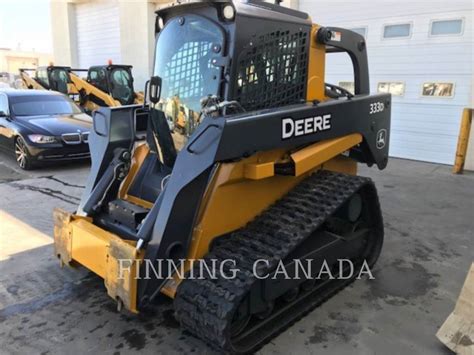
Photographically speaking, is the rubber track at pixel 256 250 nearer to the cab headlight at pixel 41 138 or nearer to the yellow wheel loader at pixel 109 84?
the cab headlight at pixel 41 138

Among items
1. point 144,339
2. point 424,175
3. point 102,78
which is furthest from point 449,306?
point 102,78

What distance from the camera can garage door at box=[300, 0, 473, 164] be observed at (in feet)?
27.1

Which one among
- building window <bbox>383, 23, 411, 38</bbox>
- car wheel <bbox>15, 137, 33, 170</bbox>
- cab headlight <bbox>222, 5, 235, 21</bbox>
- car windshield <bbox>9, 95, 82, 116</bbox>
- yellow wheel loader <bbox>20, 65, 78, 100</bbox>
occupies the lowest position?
car wheel <bbox>15, 137, 33, 170</bbox>

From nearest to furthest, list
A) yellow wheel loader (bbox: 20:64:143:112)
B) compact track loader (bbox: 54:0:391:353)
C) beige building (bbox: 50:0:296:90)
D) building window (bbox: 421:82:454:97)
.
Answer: compact track loader (bbox: 54:0:391:353) → building window (bbox: 421:82:454:97) → yellow wheel loader (bbox: 20:64:143:112) → beige building (bbox: 50:0:296:90)

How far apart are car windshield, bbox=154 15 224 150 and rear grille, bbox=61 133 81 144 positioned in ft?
16.4

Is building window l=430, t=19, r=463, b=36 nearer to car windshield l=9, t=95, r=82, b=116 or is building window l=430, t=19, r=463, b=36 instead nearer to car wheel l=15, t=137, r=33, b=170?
car windshield l=9, t=95, r=82, b=116

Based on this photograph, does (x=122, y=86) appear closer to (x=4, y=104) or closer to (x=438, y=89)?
(x=4, y=104)

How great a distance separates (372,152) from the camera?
160 inches

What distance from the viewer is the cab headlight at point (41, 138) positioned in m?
7.75

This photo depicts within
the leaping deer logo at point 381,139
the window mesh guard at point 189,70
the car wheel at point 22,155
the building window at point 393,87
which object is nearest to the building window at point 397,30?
the building window at point 393,87

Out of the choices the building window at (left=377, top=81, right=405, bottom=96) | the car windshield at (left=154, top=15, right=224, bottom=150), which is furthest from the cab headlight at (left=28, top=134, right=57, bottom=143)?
the building window at (left=377, top=81, right=405, bottom=96)

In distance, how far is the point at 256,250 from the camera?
2766mm

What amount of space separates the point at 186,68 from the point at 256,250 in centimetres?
144

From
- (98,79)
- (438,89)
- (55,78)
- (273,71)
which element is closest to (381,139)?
(273,71)
